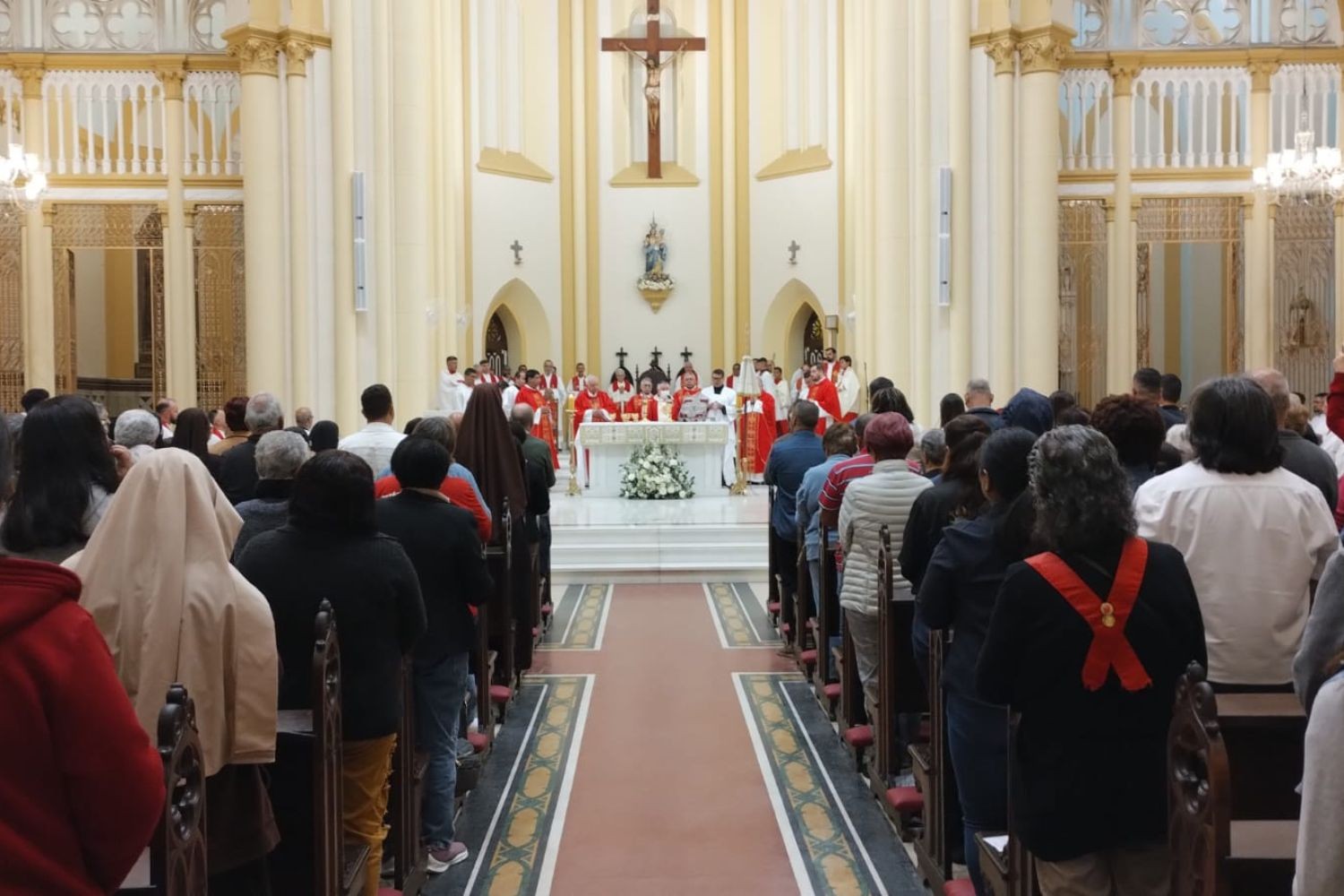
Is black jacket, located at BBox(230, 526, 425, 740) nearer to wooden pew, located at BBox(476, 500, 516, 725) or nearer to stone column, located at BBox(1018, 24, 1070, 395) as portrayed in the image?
wooden pew, located at BBox(476, 500, 516, 725)

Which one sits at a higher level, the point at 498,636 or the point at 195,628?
the point at 195,628

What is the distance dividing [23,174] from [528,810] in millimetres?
12375

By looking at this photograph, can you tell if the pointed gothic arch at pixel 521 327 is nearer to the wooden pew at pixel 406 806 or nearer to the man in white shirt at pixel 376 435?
the man in white shirt at pixel 376 435

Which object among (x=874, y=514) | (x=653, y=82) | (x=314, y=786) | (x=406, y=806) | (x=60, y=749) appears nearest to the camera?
(x=60, y=749)

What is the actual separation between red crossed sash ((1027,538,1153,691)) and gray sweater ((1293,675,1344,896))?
990 millimetres

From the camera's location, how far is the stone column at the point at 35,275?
641 inches

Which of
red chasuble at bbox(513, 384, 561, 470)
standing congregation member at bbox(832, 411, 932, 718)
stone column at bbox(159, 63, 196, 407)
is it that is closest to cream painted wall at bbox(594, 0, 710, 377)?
red chasuble at bbox(513, 384, 561, 470)

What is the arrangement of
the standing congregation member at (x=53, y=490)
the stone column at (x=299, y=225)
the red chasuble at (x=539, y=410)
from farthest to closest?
the red chasuble at (x=539, y=410), the stone column at (x=299, y=225), the standing congregation member at (x=53, y=490)

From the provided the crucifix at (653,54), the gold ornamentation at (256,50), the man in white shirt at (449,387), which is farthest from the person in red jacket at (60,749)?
the crucifix at (653,54)

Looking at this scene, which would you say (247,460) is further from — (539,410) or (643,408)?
(539,410)

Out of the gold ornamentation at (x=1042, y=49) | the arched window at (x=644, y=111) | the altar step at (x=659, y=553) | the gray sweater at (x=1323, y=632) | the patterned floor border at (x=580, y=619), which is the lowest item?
the patterned floor border at (x=580, y=619)

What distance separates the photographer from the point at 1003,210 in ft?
50.3

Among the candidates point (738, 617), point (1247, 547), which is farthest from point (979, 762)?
point (738, 617)

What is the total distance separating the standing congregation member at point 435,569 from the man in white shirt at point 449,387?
12296mm
